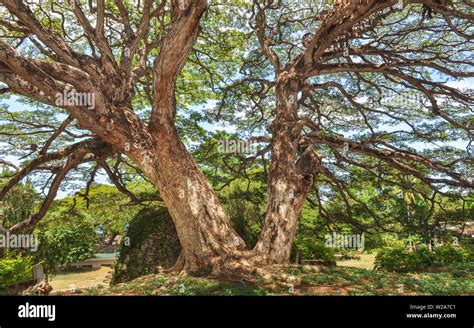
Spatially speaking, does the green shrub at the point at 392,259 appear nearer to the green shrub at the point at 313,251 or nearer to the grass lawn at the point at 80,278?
the green shrub at the point at 313,251

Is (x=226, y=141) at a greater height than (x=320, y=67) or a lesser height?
lesser

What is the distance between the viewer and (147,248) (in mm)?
8008

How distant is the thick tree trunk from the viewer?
231 inches

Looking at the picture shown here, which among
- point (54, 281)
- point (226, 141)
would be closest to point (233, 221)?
point (226, 141)

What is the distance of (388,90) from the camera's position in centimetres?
923

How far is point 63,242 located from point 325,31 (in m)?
11.5

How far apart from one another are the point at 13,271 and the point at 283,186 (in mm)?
7014

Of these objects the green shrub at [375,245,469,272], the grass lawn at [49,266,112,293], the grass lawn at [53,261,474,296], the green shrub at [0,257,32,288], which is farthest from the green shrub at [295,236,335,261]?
the grass lawn at [49,266,112,293]

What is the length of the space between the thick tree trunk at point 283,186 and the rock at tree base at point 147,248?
2.96m

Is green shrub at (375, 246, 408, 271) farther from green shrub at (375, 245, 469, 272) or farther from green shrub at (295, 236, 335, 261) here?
green shrub at (295, 236, 335, 261)

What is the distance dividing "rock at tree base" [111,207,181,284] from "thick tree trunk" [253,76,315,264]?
2.96m

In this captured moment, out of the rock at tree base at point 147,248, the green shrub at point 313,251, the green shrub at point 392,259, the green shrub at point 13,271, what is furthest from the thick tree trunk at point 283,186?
the green shrub at point 13,271

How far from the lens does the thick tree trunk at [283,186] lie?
5867 mm
